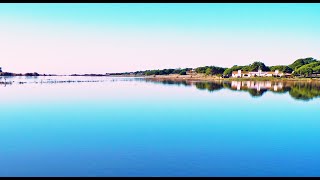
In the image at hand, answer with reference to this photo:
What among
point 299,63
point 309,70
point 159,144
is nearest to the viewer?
point 159,144

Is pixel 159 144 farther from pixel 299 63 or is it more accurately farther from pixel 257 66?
pixel 299 63

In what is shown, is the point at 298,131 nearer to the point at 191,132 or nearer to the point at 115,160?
the point at 191,132

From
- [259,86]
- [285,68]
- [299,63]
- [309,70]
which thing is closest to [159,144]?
[259,86]

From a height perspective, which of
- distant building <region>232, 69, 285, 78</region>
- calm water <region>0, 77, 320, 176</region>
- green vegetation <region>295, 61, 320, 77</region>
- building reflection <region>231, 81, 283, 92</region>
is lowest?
building reflection <region>231, 81, 283, 92</region>

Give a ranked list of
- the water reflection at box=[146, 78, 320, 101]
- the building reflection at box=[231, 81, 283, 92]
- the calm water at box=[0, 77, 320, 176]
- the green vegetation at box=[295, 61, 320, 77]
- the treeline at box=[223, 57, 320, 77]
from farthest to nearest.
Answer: the treeline at box=[223, 57, 320, 77] < the green vegetation at box=[295, 61, 320, 77] < the building reflection at box=[231, 81, 283, 92] < the water reflection at box=[146, 78, 320, 101] < the calm water at box=[0, 77, 320, 176]

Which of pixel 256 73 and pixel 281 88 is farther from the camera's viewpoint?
pixel 256 73

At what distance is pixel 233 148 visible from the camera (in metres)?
12.9

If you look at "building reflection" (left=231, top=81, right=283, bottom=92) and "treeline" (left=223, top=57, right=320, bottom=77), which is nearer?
"building reflection" (left=231, top=81, right=283, bottom=92)

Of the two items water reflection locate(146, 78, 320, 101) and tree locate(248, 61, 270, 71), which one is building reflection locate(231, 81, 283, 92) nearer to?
water reflection locate(146, 78, 320, 101)

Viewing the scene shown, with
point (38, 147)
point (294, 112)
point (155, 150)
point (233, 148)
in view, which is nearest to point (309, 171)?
point (233, 148)

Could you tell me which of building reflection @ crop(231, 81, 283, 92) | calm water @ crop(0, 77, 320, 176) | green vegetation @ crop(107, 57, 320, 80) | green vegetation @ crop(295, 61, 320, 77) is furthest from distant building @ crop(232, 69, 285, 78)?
calm water @ crop(0, 77, 320, 176)

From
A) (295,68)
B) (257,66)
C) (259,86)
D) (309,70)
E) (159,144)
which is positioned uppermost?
(257,66)

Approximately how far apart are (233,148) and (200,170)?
3490 millimetres

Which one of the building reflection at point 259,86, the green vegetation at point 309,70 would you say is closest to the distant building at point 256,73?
the green vegetation at point 309,70
